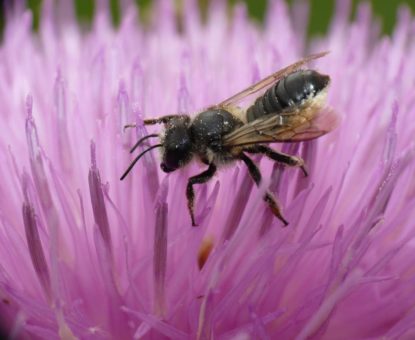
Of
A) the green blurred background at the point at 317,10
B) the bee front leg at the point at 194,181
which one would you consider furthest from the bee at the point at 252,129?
the green blurred background at the point at 317,10

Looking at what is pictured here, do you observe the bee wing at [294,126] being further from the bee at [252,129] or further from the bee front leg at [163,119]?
the bee front leg at [163,119]

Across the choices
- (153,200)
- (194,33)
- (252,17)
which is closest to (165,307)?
(153,200)

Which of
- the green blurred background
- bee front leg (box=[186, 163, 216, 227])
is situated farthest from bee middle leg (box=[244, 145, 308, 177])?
the green blurred background

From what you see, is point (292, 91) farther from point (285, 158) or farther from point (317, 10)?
point (317, 10)

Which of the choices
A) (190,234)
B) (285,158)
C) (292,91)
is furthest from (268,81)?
(190,234)

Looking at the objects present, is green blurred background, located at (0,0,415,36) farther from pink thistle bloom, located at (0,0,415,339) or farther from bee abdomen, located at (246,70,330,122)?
bee abdomen, located at (246,70,330,122)

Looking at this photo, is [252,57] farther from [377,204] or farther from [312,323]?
[312,323]

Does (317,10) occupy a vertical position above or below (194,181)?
above
